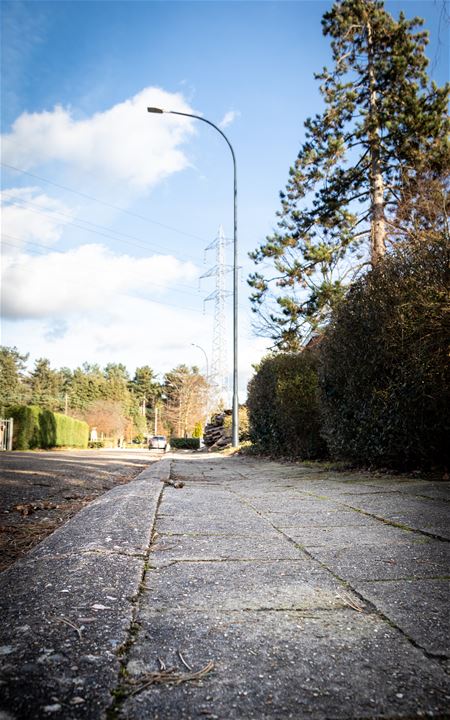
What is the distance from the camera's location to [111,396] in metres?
72.4

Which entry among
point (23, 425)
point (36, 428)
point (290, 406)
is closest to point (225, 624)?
point (290, 406)

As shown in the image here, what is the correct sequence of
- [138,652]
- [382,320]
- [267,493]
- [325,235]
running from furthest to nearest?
[325,235] → [382,320] → [267,493] → [138,652]

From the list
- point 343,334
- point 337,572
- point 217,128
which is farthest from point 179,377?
point 337,572

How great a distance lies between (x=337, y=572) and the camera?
1506 millimetres

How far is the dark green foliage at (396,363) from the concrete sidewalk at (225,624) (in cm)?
286

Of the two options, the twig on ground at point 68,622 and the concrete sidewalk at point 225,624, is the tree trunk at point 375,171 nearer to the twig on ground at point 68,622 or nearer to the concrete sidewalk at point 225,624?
the concrete sidewalk at point 225,624

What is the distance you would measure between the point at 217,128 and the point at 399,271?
37.2 feet

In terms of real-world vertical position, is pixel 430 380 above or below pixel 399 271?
below

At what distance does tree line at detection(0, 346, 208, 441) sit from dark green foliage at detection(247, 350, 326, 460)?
2436 centimetres

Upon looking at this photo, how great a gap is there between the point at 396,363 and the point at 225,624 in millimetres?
4583

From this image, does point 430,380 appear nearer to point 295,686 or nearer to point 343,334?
point 343,334

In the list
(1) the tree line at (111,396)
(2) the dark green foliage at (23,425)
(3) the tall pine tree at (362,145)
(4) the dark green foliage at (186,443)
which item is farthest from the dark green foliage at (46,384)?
(3) the tall pine tree at (362,145)

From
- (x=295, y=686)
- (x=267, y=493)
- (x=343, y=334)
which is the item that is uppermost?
(x=343, y=334)

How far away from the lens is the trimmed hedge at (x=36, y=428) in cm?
1748
